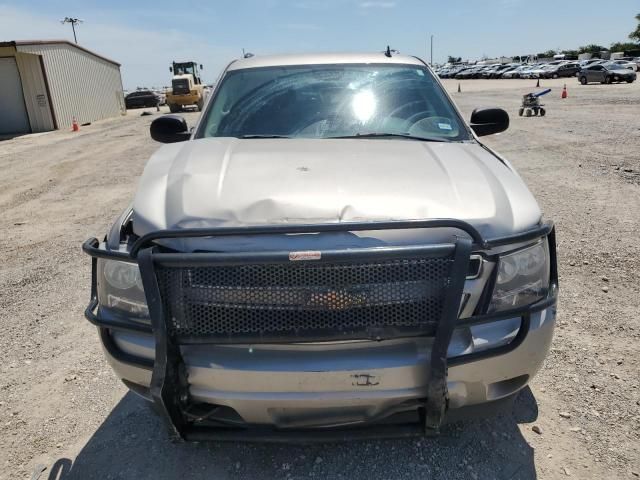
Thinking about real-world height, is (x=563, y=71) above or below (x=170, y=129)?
below

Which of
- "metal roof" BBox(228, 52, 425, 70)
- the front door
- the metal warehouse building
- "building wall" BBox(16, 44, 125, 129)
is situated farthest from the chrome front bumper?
the front door

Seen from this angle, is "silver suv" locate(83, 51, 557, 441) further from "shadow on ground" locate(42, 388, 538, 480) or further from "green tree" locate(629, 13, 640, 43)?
"green tree" locate(629, 13, 640, 43)

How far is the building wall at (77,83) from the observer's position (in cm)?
2258

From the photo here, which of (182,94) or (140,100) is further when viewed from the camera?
(140,100)

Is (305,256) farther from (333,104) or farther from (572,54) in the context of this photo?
(572,54)

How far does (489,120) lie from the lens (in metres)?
3.86

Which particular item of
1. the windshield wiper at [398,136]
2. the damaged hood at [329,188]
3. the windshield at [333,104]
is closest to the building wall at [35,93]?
the windshield at [333,104]

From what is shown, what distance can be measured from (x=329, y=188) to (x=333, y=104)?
1396mm

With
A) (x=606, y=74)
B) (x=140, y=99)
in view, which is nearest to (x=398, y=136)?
(x=140, y=99)

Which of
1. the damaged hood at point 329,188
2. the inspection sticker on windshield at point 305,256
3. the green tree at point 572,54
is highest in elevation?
the green tree at point 572,54

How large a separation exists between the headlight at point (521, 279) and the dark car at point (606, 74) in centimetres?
4281

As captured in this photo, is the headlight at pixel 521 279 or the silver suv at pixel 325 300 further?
the headlight at pixel 521 279

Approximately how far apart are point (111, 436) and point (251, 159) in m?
1.62

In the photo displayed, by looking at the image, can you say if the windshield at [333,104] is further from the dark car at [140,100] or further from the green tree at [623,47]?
the green tree at [623,47]
